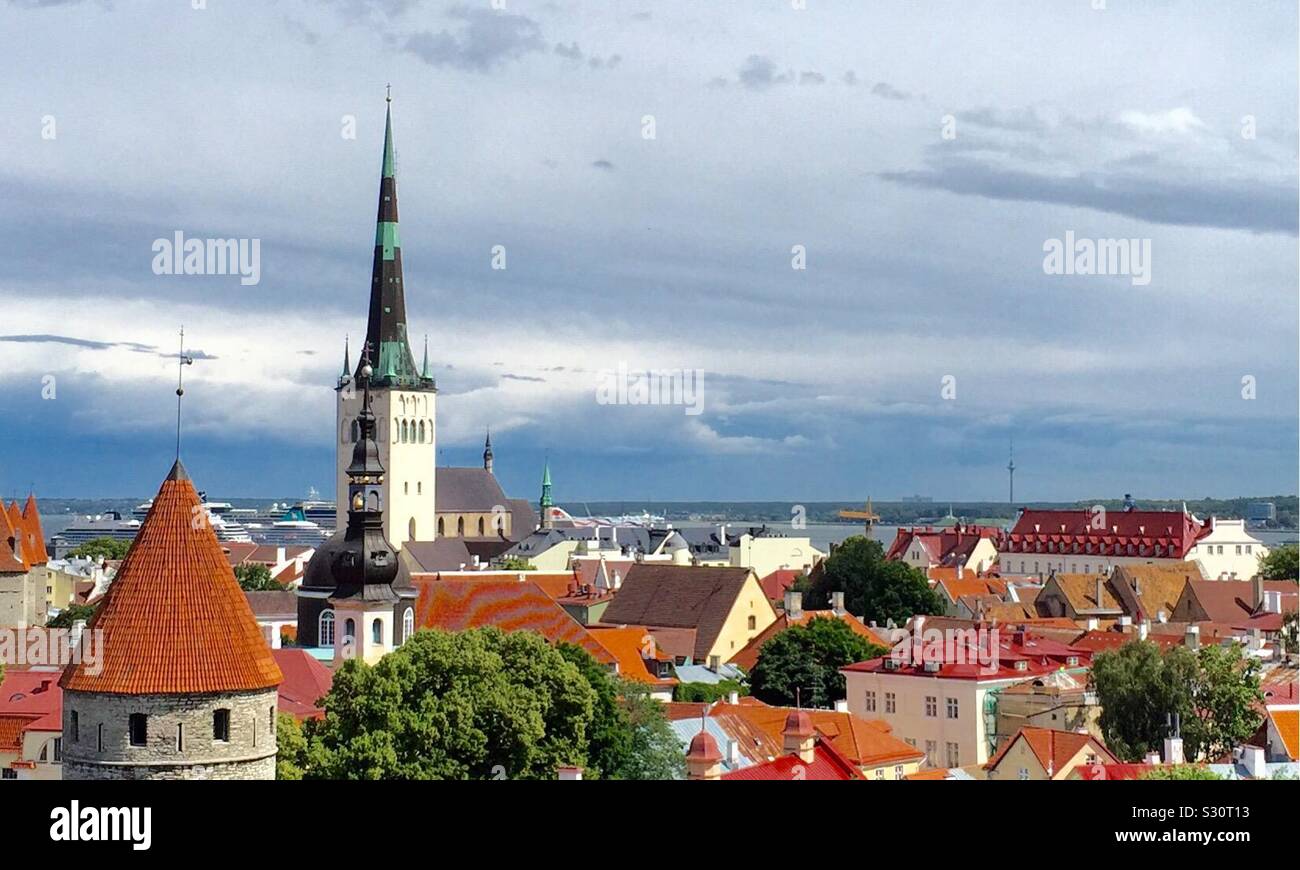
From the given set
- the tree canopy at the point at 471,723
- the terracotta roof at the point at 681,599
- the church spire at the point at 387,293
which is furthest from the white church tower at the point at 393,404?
the tree canopy at the point at 471,723

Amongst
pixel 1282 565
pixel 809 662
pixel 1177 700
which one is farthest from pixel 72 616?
pixel 1282 565

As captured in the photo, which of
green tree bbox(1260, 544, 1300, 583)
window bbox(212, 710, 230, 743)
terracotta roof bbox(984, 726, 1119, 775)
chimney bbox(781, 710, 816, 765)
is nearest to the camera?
window bbox(212, 710, 230, 743)

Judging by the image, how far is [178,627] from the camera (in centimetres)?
1658

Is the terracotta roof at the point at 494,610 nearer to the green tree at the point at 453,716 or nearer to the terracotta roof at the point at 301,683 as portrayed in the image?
the terracotta roof at the point at 301,683

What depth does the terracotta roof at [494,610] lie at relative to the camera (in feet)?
141

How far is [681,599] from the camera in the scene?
52.8 metres

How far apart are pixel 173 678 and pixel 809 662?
23.0 m

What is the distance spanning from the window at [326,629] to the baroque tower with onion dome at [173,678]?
20251mm

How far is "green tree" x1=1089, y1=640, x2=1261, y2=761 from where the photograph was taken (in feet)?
92.1

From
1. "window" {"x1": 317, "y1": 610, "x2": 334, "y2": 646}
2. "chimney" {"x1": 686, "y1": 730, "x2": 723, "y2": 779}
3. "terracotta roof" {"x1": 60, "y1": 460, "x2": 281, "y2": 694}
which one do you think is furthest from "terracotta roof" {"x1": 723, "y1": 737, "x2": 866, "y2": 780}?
"window" {"x1": 317, "y1": 610, "x2": 334, "y2": 646}

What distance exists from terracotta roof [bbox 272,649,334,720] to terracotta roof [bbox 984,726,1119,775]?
1042cm

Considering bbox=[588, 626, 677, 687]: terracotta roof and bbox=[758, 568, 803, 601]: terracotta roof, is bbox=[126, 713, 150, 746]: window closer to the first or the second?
bbox=[588, 626, 677, 687]: terracotta roof
